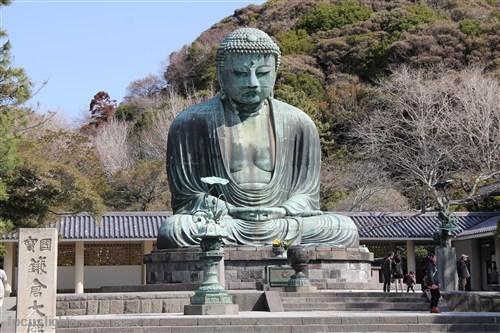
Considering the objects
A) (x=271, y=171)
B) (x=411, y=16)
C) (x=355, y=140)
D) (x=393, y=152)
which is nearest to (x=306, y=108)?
(x=355, y=140)

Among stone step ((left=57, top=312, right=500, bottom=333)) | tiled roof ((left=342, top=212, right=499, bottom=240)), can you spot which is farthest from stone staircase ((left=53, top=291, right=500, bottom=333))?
tiled roof ((left=342, top=212, right=499, bottom=240))

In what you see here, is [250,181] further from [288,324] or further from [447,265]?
[288,324]

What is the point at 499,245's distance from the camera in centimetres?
3073

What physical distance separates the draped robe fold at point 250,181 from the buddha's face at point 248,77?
61cm

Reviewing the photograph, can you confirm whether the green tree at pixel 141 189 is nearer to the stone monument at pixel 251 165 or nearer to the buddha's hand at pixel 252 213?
the stone monument at pixel 251 165

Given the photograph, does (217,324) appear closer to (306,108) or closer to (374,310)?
(374,310)

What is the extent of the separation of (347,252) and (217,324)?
6.88 meters

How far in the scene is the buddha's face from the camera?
19953mm

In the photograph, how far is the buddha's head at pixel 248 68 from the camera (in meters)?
20.0

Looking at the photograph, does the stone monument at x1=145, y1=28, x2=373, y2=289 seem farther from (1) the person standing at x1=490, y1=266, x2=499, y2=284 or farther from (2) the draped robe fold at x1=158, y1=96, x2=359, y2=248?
(1) the person standing at x1=490, y1=266, x2=499, y2=284

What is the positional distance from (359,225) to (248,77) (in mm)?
13437

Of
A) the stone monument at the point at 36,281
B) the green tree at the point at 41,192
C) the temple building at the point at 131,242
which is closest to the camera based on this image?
the stone monument at the point at 36,281

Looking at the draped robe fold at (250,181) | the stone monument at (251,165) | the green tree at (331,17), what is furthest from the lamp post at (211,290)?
the green tree at (331,17)

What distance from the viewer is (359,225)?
3219 cm
